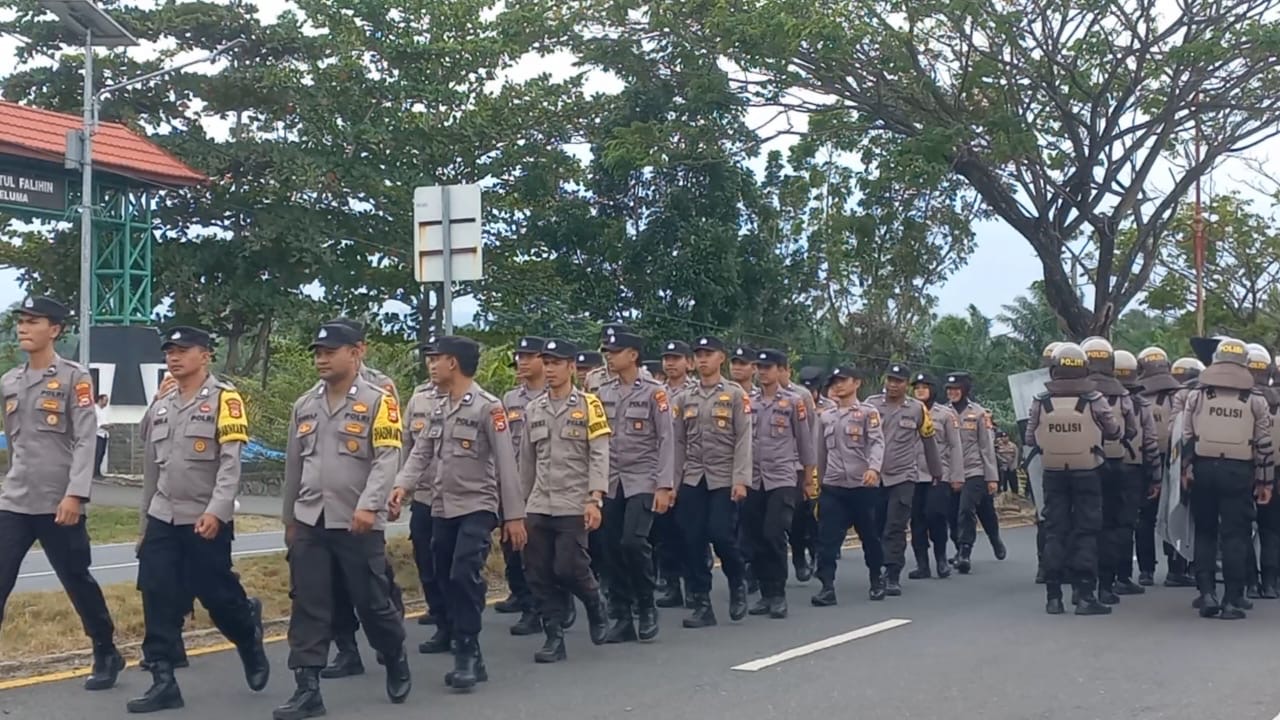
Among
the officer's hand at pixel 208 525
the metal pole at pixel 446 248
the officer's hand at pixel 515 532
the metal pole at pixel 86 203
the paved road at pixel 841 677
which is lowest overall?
the paved road at pixel 841 677

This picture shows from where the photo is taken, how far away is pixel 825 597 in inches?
432

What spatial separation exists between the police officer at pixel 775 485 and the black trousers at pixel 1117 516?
2551 mm

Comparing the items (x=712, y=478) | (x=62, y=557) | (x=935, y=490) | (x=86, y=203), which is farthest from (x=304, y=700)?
(x=86, y=203)

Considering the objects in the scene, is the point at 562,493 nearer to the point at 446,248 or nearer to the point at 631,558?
the point at 631,558

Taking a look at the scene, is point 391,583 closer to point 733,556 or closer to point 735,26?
point 733,556

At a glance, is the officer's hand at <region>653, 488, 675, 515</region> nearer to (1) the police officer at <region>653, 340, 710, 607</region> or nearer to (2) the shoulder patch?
(1) the police officer at <region>653, 340, 710, 607</region>

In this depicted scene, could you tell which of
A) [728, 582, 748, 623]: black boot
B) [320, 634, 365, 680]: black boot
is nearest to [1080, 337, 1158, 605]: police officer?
[728, 582, 748, 623]: black boot

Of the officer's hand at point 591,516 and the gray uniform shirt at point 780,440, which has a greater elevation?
the gray uniform shirt at point 780,440

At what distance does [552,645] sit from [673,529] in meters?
2.11

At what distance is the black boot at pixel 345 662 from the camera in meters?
7.90

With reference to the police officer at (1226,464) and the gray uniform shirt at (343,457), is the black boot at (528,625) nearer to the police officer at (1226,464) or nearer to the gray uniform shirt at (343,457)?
the gray uniform shirt at (343,457)

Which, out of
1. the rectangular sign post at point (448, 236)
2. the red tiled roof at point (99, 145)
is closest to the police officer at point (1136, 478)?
the rectangular sign post at point (448, 236)

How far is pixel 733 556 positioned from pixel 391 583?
285 centimetres

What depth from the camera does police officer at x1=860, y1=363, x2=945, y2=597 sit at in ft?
38.7
